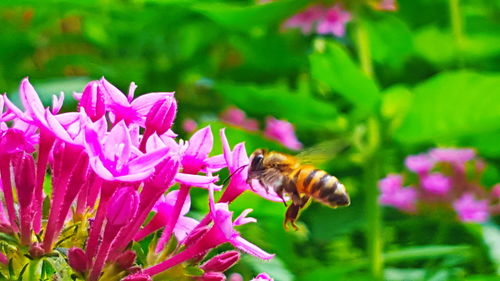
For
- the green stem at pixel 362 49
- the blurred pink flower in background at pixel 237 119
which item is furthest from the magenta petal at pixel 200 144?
the blurred pink flower in background at pixel 237 119

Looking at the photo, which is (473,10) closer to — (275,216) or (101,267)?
(275,216)

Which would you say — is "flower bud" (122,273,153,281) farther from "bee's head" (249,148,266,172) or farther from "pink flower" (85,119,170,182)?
"bee's head" (249,148,266,172)

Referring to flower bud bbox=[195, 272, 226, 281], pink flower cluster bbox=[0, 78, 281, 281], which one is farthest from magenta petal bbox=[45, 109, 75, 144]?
flower bud bbox=[195, 272, 226, 281]

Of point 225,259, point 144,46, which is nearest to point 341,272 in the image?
point 225,259

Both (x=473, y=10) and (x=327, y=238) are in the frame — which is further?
(x=473, y=10)

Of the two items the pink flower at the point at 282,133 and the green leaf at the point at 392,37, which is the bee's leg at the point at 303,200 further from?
the pink flower at the point at 282,133
